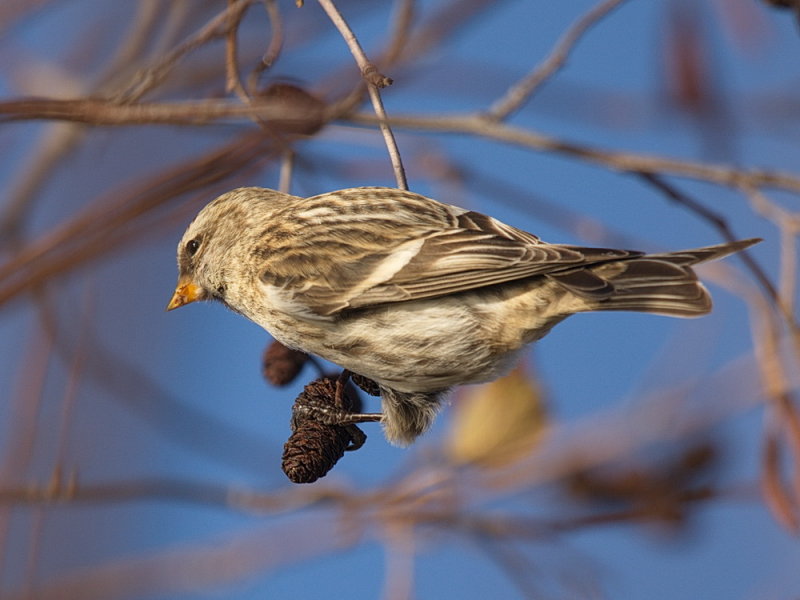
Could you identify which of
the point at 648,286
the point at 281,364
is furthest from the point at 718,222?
the point at 281,364

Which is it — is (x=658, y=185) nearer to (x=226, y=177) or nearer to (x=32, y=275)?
(x=226, y=177)

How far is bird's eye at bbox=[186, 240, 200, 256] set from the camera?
3.12 m

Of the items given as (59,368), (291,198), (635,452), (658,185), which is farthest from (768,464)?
(59,368)

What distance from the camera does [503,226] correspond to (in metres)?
2.81

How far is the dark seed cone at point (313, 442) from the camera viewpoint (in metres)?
2.37

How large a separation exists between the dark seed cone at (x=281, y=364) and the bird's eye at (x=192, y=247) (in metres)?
0.48

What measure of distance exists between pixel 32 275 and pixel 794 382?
232cm

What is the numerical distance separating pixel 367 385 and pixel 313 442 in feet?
1.92

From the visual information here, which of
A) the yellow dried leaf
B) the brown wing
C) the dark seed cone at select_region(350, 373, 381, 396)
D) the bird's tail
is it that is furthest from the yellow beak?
the bird's tail

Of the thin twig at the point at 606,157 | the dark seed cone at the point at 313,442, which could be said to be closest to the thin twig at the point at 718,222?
the thin twig at the point at 606,157

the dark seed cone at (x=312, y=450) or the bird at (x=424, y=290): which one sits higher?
the bird at (x=424, y=290)

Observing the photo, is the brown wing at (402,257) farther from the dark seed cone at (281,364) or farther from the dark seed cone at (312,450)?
the dark seed cone at (312,450)

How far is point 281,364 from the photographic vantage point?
274cm

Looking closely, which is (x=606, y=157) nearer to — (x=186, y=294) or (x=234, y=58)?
(x=234, y=58)
